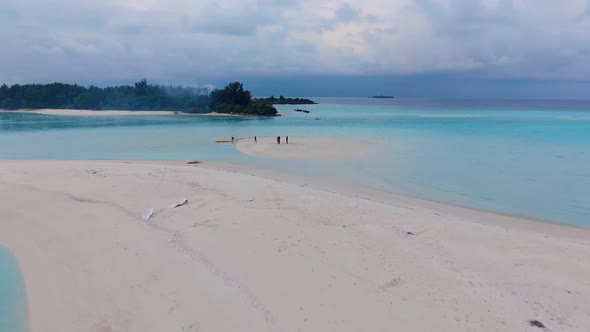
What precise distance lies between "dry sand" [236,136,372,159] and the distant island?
48982 mm

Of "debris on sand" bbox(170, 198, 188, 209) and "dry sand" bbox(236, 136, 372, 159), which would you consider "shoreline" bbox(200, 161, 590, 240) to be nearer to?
"debris on sand" bbox(170, 198, 188, 209)

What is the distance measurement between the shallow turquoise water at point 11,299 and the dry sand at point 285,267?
0.50ft

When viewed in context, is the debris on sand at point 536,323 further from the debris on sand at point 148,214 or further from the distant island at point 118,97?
the distant island at point 118,97

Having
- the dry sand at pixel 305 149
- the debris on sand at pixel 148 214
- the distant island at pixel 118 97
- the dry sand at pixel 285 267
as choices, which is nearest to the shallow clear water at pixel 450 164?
the dry sand at pixel 305 149

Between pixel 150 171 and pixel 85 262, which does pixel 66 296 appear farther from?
pixel 150 171

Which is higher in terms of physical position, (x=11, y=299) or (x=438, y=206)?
(x=11, y=299)

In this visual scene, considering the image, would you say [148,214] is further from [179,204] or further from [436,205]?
[436,205]

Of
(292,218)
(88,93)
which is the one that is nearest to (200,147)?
(292,218)

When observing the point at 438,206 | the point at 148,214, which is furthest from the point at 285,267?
the point at 438,206

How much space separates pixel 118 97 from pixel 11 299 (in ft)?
289

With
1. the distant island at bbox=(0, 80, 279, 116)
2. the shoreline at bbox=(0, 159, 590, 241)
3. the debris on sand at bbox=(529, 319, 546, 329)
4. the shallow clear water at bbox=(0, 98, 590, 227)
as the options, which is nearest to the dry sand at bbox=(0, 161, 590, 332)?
the debris on sand at bbox=(529, 319, 546, 329)

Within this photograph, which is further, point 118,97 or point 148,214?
point 118,97

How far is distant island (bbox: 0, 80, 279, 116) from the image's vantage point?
75.4m

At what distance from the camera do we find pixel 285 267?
6.23 m
